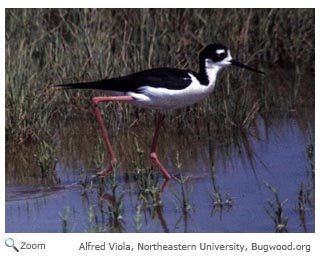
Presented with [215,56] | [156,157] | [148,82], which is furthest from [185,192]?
[215,56]

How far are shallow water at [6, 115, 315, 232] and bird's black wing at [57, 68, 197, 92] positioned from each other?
47cm

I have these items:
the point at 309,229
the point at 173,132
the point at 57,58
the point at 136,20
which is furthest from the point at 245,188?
the point at 136,20

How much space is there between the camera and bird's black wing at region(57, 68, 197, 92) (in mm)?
6523

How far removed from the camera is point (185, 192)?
6.14 metres

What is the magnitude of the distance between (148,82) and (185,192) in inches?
29.3

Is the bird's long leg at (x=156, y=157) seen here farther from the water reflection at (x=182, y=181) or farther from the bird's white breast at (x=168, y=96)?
the bird's white breast at (x=168, y=96)

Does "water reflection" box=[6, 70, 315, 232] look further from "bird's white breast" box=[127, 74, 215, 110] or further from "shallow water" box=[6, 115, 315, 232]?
"bird's white breast" box=[127, 74, 215, 110]

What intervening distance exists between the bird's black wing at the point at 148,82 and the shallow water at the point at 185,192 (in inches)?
18.7
